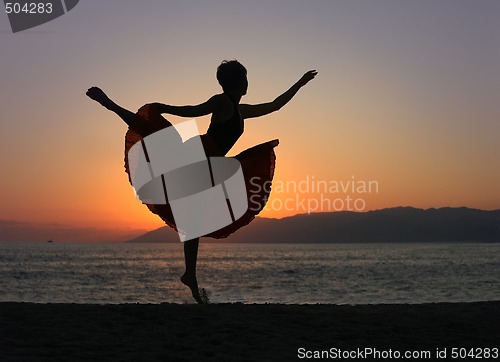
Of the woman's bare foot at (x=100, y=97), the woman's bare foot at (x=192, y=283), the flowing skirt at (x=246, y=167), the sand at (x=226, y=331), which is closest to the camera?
the sand at (x=226, y=331)

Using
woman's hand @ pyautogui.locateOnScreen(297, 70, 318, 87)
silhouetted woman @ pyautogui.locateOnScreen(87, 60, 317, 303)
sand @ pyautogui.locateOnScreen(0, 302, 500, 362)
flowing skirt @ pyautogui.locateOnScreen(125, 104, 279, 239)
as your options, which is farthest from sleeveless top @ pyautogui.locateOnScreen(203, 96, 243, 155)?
sand @ pyautogui.locateOnScreen(0, 302, 500, 362)

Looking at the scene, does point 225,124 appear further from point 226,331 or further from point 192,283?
point 226,331

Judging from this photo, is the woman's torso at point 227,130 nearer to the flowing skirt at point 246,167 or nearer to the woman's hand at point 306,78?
the flowing skirt at point 246,167

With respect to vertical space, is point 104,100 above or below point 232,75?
below

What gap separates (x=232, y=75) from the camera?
23.8 ft

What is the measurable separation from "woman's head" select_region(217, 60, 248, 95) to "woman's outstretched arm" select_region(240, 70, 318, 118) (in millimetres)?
345

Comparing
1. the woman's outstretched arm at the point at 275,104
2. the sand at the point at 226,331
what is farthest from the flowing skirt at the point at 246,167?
the sand at the point at 226,331

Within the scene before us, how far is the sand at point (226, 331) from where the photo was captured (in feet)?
20.4

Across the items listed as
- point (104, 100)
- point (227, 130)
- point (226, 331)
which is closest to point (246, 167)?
point (227, 130)

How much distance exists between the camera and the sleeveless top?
23.9ft

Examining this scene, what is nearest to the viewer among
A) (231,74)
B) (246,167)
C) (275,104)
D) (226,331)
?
(226,331)

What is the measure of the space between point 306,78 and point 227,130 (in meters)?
1.21

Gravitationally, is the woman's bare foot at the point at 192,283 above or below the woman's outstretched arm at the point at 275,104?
below

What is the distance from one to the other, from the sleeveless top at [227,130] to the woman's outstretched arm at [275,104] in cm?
23
